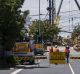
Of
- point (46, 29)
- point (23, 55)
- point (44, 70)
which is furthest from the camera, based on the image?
point (46, 29)

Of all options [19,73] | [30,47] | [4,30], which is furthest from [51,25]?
[19,73]

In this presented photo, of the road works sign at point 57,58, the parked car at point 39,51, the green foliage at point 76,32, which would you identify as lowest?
the parked car at point 39,51

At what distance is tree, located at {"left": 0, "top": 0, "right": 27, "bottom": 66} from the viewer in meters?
37.3

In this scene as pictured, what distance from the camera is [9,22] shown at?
37.8 m

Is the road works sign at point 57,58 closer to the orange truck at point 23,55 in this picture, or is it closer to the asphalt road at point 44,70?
the orange truck at point 23,55

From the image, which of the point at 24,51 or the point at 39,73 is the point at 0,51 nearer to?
the point at 24,51

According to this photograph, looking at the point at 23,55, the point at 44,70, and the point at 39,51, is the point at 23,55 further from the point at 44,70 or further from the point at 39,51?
the point at 39,51

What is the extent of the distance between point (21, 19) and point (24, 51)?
Answer: 541 centimetres

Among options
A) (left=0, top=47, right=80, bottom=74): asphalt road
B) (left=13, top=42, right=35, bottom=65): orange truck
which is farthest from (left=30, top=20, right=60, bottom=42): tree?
(left=0, top=47, right=80, bottom=74): asphalt road

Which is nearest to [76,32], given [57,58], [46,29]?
[46,29]

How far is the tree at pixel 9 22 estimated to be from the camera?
37344mm

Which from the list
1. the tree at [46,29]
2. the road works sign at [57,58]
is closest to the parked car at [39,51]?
the road works sign at [57,58]

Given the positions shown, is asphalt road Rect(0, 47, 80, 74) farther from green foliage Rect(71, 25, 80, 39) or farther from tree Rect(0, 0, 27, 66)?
green foliage Rect(71, 25, 80, 39)

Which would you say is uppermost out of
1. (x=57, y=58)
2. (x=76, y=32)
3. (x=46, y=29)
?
(x=46, y=29)
